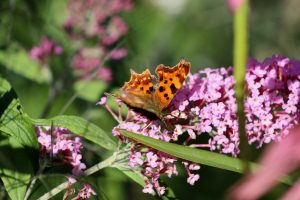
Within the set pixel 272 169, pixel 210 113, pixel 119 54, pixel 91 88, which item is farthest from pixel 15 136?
pixel 119 54

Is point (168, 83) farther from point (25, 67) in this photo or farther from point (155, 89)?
point (25, 67)

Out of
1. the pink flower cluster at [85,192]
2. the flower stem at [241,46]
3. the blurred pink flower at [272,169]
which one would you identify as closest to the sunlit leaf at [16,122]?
the pink flower cluster at [85,192]

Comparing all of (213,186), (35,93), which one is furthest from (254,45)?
(35,93)

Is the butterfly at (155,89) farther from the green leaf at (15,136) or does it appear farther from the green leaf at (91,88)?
the green leaf at (91,88)

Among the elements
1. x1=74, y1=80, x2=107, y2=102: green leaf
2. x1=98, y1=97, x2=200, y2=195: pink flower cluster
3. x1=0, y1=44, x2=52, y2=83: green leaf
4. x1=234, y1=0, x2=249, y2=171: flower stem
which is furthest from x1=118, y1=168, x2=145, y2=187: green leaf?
x1=0, y1=44, x2=52, y2=83: green leaf

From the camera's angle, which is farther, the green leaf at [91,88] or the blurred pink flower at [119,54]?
the blurred pink flower at [119,54]

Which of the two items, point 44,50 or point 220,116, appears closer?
point 220,116

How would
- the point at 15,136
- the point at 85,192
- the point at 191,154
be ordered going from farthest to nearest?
the point at 85,192 → the point at 15,136 → the point at 191,154

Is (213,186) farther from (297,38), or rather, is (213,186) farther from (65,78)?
(297,38)
